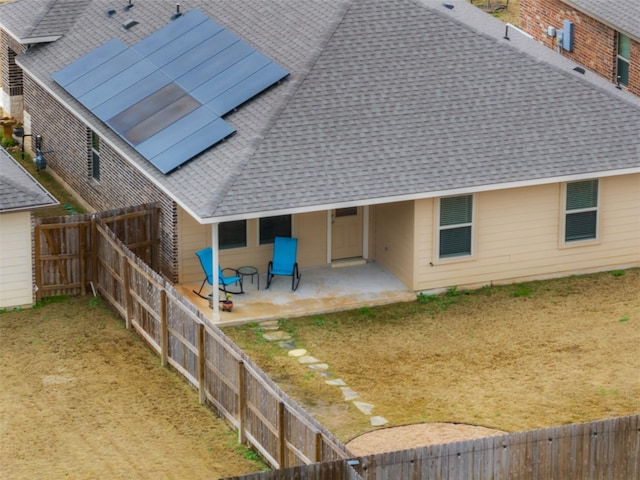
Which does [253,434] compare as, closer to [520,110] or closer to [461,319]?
[461,319]

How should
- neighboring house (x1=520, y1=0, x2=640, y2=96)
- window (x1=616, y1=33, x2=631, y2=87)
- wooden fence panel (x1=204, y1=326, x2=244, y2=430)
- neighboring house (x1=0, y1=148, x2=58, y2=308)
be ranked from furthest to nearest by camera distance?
window (x1=616, y1=33, x2=631, y2=87)
neighboring house (x1=520, y1=0, x2=640, y2=96)
neighboring house (x1=0, y1=148, x2=58, y2=308)
wooden fence panel (x1=204, y1=326, x2=244, y2=430)

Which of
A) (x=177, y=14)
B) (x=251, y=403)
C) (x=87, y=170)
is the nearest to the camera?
(x=251, y=403)

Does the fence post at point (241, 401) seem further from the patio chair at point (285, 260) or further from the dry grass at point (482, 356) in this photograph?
the patio chair at point (285, 260)

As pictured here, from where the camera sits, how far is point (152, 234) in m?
30.4

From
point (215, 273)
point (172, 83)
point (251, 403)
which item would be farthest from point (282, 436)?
point (172, 83)

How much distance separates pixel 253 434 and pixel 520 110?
35.2ft

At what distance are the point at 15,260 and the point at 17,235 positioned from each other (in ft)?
1.59

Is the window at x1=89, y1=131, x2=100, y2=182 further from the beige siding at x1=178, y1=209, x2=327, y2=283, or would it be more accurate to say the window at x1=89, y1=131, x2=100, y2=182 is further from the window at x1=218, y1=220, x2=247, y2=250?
the window at x1=218, y1=220, x2=247, y2=250

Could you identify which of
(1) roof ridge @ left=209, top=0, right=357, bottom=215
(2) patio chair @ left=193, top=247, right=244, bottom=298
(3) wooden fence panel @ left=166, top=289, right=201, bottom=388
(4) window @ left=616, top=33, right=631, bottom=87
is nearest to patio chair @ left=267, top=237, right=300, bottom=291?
(2) patio chair @ left=193, top=247, right=244, bottom=298

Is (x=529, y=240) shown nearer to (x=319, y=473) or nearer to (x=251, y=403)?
(x=251, y=403)

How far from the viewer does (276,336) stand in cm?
2797

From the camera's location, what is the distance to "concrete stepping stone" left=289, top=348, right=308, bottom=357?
27141mm

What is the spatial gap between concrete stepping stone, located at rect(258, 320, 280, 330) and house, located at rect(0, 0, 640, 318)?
1.83m

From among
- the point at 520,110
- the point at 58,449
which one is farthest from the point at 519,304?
the point at 58,449
